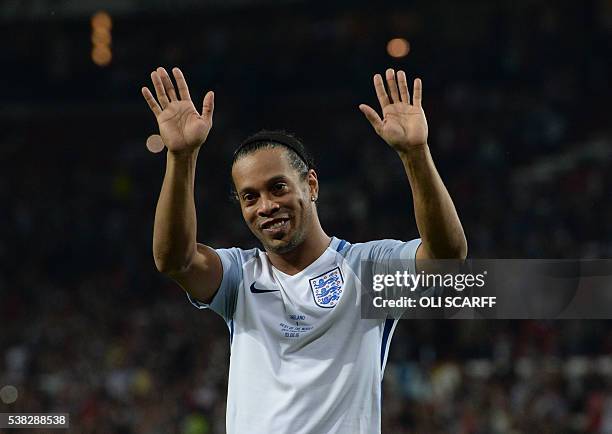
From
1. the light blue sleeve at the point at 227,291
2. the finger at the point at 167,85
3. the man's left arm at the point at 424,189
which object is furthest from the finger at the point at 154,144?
the man's left arm at the point at 424,189

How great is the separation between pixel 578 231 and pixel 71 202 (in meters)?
9.29

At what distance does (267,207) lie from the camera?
3455 mm

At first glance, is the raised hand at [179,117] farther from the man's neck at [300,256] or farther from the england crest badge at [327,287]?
the england crest badge at [327,287]

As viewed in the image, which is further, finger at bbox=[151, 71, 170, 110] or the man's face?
finger at bbox=[151, 71, 170, 110]

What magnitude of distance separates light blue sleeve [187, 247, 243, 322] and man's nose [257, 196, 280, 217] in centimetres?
26

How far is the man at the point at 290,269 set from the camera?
3.37 metres

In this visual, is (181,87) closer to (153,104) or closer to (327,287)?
(153,104)

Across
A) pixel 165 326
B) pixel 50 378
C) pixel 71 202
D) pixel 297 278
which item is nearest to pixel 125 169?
pixel 71 202

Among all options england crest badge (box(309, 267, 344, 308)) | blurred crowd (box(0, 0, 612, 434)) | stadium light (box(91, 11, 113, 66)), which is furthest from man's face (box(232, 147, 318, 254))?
stadium light (box(91, 11, 113, 66))

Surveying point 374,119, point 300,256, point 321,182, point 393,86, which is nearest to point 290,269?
point 300,256

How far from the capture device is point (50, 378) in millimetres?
13219

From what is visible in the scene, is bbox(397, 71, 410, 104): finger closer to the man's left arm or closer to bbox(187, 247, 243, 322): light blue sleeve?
the man's left arm

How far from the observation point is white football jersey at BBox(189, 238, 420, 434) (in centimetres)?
338

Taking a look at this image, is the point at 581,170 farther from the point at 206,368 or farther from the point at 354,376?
the point at 354,376
